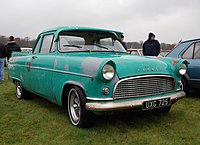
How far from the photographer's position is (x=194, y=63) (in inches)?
217

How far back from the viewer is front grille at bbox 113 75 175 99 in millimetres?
3277

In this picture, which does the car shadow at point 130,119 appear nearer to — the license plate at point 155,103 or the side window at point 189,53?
the license plate at point 155,103

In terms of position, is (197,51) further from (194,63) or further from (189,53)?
(194,63)

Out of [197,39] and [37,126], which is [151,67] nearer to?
[37,126]

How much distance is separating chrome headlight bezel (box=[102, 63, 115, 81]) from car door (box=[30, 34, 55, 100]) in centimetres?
143

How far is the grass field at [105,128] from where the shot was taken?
3.21m

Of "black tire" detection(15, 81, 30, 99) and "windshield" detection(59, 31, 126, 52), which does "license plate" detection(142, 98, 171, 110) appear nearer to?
"windshield" detection(59, 31, 126, 52)

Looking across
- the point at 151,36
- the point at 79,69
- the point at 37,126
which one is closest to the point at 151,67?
the point at 79,69

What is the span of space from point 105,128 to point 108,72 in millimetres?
1008

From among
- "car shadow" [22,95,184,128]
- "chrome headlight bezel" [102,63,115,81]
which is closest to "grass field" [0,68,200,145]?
"car shadow" [22,95,184,128]

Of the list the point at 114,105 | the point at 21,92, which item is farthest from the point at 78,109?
the point at 21,92

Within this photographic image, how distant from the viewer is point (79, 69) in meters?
3.49

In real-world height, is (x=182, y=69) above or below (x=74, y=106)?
above

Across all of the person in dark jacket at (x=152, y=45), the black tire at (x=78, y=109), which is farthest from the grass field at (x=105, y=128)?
the person in dark jacket at (x=152, y=45)
